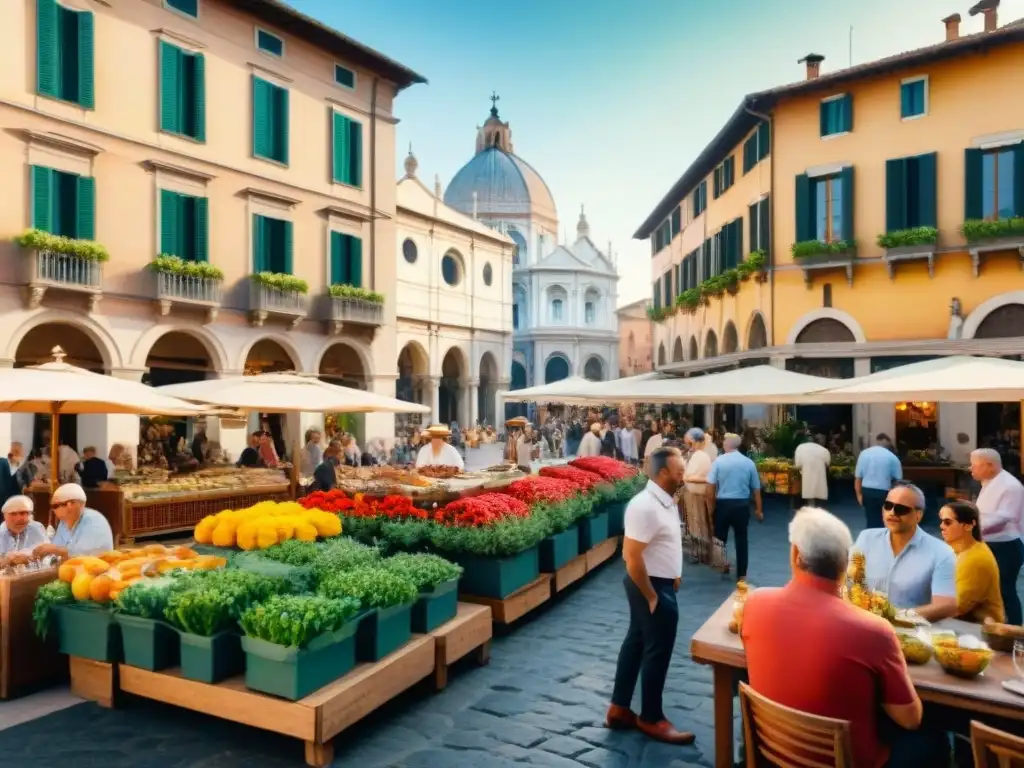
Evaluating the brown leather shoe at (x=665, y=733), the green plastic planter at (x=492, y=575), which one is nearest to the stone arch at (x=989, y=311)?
the green plastic planter at (x=492, y=575)

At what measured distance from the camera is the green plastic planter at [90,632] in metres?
5.00

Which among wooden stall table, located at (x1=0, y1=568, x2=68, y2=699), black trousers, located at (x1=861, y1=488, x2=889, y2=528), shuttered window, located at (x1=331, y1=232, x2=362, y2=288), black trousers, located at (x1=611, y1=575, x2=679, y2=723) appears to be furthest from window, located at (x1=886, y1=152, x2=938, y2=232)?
wooden stall table, located at (x1=0, y1=568, x2=68, y2=699)

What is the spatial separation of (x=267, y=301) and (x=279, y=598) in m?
15.1

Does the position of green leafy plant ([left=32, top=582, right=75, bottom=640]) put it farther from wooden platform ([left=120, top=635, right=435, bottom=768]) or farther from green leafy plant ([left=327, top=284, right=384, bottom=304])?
green leafy plant ([left=327, top=284, right=384, bottom=304])

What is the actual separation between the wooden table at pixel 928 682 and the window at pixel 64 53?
16053 millimetres

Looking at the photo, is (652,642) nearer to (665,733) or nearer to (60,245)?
(665,733)

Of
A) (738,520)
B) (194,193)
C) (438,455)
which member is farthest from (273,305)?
(738,520)

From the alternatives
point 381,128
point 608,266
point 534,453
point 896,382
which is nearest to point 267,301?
point 381,128

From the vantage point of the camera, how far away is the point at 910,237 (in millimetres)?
16906

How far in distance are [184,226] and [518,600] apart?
→ 14.0 metres

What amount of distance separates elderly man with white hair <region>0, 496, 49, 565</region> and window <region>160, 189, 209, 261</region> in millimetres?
11895

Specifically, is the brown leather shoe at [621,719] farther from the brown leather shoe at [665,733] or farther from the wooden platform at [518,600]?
the wooden platform at [518,600]

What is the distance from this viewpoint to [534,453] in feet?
69.7

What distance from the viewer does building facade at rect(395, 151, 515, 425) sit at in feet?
100
